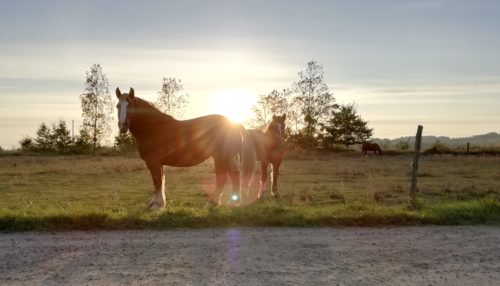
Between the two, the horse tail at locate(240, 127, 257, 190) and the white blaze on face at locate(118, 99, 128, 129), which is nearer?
the white blaze on face at locate(118, 99, 128, 129)

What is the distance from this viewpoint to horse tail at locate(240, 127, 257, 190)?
11906 mm

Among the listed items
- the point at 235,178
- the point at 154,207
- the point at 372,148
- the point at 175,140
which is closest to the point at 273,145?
the point at 235,178

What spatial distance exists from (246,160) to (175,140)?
2.07m

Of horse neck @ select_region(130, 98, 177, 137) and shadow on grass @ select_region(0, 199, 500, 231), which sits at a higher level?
horse neck @ select_region(130, 98, 177, 137)

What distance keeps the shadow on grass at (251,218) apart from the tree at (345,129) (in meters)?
52.2

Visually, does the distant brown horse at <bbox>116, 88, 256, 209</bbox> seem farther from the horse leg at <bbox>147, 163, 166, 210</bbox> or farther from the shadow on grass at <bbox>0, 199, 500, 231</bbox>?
the shadow on grass at <bbox>0, 199, 500, 231</bbox>

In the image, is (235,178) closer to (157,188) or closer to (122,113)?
(157,188)

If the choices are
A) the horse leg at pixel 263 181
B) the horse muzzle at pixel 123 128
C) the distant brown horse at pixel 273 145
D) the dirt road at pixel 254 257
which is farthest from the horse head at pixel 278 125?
the dirt road at pixel 254 257

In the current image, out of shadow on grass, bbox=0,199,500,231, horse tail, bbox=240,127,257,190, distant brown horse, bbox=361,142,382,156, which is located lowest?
shadow on grass, bbox=0,199,500,231

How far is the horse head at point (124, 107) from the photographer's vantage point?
32.7 feet

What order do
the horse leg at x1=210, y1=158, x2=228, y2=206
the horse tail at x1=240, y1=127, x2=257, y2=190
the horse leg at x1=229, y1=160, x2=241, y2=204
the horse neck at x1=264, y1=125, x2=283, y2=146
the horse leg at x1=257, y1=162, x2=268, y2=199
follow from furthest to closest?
the horse neck at x1=264, y1=125, x2=283, y2=146
the horse leg at x1=257, y1=162, x2=268, y2=199
the horse tail at x1=240, y1=127, x2=257, y2=190
the horse leg at x1=229, y1=160, x2=241, y2=204
the horse leg at x1=210, y1=158, x2=228, y2=206

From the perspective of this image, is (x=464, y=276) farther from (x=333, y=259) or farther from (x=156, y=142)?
(x=156, y=142)

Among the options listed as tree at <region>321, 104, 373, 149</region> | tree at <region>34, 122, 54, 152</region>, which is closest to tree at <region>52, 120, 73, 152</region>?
tree at <region>34, 122, 54, 152</region>

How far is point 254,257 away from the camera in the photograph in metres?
6.49
